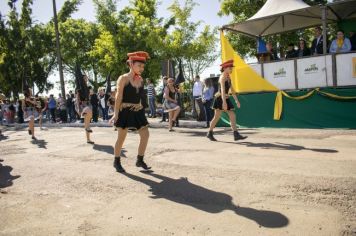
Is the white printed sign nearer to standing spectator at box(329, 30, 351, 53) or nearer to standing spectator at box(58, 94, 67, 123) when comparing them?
standing spectator at box(329, 30, 351, 53)

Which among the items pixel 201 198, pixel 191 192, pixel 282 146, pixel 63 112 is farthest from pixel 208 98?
pixel 63 112

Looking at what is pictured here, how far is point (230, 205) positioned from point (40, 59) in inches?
1456

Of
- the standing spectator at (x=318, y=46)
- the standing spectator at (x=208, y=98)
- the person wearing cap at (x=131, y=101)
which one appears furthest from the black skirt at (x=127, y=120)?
the standing spectator at (x=318, y=46)

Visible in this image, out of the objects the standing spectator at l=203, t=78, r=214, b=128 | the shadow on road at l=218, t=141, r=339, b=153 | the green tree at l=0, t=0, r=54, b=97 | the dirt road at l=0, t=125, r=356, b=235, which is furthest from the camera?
the green tree at l=0, t=0, r=54, b=97

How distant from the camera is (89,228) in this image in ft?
13.4

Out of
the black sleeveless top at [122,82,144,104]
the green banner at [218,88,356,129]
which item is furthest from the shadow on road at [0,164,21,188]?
the green banner at [218,88,356,129]

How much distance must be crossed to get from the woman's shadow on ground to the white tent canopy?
928 centimetres

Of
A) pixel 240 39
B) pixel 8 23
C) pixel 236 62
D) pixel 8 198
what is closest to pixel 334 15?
pixel 236 62

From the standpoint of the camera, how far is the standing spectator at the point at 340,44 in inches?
452

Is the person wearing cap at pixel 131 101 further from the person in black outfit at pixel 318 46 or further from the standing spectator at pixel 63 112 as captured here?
the standing spectator at pixel 63 112

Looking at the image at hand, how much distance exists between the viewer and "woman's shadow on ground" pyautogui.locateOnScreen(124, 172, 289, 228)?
400 cm

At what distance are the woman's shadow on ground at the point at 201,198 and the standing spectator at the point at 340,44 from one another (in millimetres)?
8198

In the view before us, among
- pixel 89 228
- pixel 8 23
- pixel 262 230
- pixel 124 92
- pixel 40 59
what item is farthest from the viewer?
pixel 40 59

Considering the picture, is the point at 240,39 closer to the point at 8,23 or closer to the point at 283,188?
the point at 283,188
